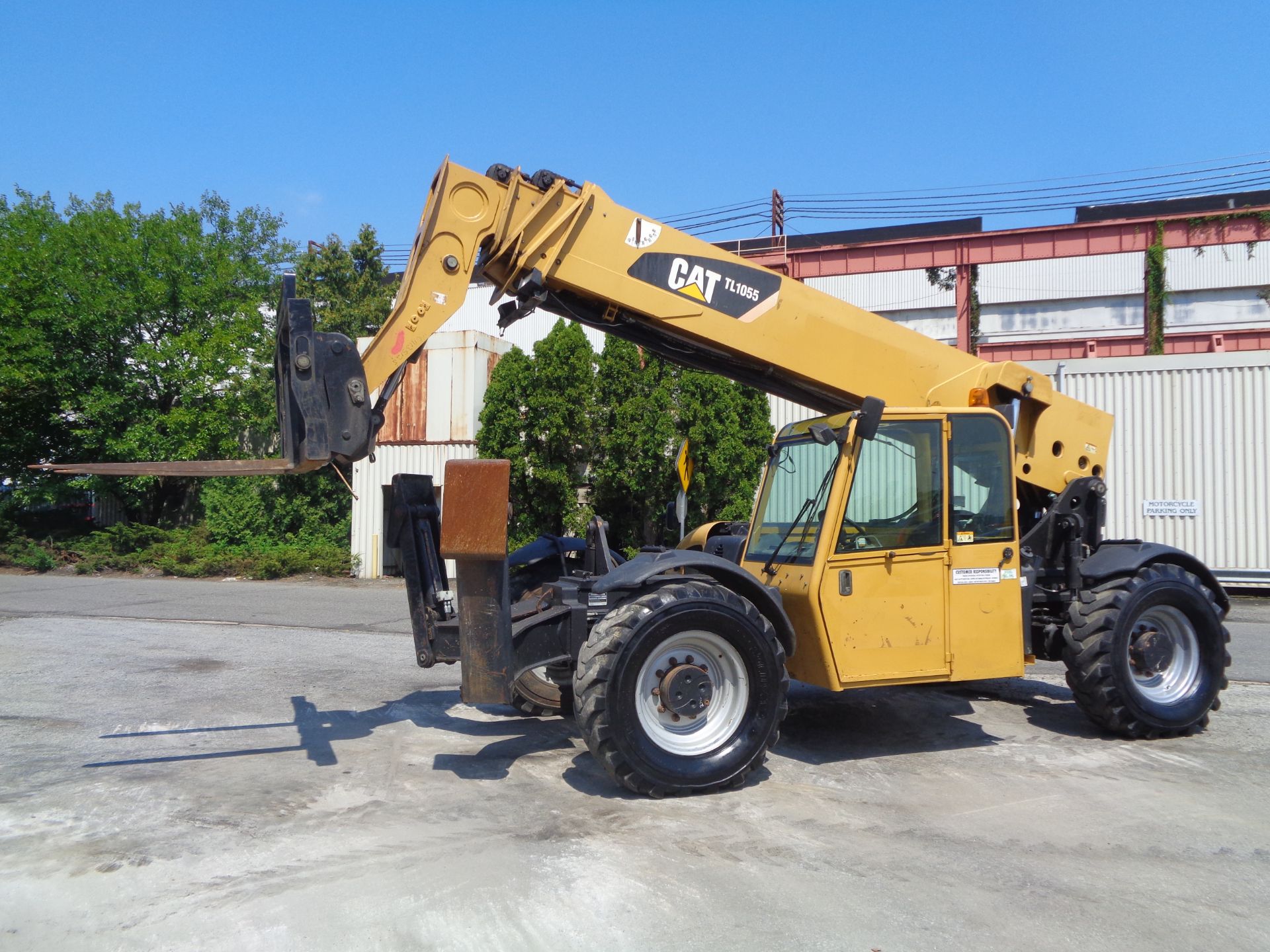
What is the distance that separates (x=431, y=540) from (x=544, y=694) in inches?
64.8

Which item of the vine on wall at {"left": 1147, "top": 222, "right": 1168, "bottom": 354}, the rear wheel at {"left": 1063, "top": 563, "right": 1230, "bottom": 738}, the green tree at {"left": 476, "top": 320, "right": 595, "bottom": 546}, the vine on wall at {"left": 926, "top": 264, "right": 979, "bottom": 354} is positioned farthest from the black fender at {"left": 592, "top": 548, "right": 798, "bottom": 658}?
the vine on wall at {"left": 1147, "top": 222, "right": 1168, "bottom": 354}

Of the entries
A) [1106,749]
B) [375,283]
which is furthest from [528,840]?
[375,283]

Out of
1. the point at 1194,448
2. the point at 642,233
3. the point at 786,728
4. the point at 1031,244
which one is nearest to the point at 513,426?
the point at 786,728

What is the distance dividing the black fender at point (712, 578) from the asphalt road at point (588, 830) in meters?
0.97

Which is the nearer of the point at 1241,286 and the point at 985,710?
the point at 985,710

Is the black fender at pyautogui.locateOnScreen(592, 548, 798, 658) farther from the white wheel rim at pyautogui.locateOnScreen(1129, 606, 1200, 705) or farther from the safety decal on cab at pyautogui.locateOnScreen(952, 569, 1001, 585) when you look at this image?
the white wheel rim at pyautogui.locateOnScreen(1129, 606, 1200, 705)

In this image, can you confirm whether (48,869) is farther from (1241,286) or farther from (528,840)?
(1241,286)

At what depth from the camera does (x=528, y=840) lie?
4.73 m

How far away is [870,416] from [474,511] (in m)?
2.47

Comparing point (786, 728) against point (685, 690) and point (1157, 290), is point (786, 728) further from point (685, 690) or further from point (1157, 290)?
point (1157, 290)

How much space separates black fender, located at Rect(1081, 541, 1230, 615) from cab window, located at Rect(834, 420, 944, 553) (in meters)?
1.60

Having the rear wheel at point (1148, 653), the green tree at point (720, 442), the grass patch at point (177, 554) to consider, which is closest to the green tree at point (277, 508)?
the grass patch at point (177, 554)

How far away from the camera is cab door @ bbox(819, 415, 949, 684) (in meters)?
6.03

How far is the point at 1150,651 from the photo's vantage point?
23.0 ft
